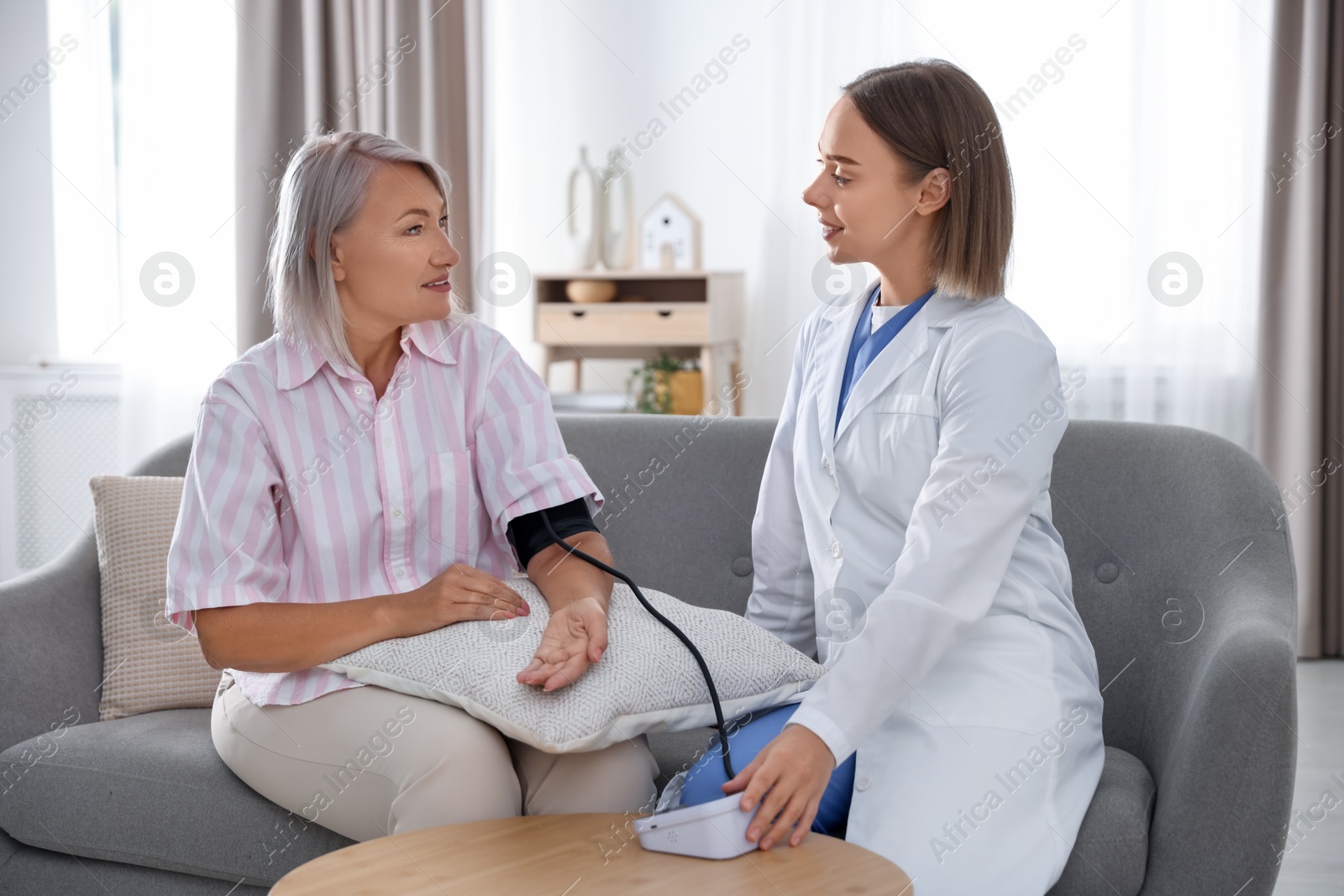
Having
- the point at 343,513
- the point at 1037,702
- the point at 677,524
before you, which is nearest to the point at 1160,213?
the point at 677,524

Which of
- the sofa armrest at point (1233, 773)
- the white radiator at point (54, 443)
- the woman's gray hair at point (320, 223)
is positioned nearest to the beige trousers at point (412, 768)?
the woman's gray hair at point (320, 223)

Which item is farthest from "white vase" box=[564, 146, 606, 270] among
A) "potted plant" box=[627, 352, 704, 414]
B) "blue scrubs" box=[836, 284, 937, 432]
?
"blue scrubs" box=[836, 284, 937, 432]

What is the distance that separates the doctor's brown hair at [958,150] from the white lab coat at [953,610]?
0.05 metres

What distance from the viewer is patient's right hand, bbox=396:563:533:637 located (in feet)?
4.31

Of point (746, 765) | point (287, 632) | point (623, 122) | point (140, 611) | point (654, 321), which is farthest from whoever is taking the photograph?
point (623, 122)

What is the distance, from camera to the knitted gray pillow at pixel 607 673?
3.87 ft

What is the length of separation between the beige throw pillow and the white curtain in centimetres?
221

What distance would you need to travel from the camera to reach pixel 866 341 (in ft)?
4.92

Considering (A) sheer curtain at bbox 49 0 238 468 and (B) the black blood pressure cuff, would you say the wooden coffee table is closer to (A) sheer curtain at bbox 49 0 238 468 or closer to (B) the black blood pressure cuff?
(B) the black blood pressure cuff

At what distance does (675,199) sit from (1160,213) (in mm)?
1458

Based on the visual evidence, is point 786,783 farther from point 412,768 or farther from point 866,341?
point 866,341

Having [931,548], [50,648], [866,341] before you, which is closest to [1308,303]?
[866,341]

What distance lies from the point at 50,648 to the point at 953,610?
4.22 feet

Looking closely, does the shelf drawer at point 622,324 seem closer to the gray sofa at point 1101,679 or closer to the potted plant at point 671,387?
the potted plant at point 671,387
